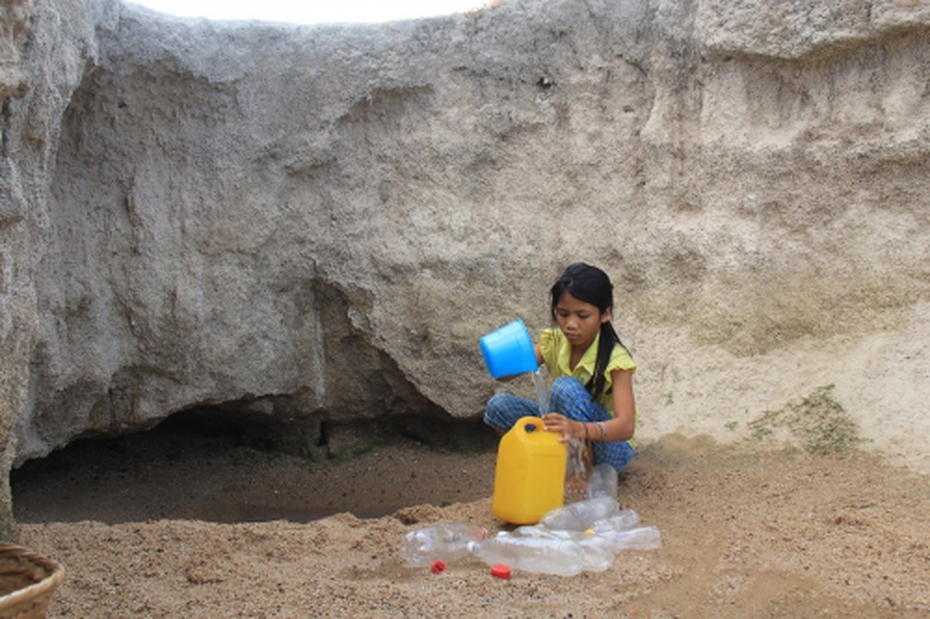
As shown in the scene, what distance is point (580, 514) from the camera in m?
2.31

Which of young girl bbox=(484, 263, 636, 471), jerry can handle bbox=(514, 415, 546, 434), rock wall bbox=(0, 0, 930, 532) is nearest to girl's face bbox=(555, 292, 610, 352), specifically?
young girl bbox=(484, 263, 636, 471)

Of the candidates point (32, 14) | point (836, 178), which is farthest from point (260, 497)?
point (836, 178)

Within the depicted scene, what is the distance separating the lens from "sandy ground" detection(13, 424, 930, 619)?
1.82m

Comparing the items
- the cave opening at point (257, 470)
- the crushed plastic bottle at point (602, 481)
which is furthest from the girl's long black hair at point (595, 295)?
the cave opening at point (257, 470)

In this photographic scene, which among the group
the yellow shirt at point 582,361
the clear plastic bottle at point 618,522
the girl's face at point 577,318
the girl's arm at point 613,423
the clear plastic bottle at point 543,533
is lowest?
the clear plastic bottle at point 618,522

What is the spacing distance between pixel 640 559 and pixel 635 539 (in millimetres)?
115

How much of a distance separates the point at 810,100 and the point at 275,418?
254 centimetres

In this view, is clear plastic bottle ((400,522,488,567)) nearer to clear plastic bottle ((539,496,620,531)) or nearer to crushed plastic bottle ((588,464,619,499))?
clear plastic bottle ((539,496,620,531))

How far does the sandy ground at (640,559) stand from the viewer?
5.97 feet

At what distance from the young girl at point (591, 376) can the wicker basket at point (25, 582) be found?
1.27 m

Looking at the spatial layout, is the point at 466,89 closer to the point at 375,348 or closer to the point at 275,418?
the point at 375,348

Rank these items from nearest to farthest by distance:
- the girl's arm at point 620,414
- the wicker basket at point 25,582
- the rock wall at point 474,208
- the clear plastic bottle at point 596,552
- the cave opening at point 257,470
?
the wicker basket at point 25,582 < the clear plastic bottle at point 596,552 < the girl's arm at point 620,414 < the rock wall at point 474,208 < the cave opening at point 257,470

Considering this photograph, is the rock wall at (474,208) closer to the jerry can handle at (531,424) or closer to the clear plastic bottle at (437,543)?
the jerry can handle at (531,424)

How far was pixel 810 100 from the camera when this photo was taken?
10.2 ft
